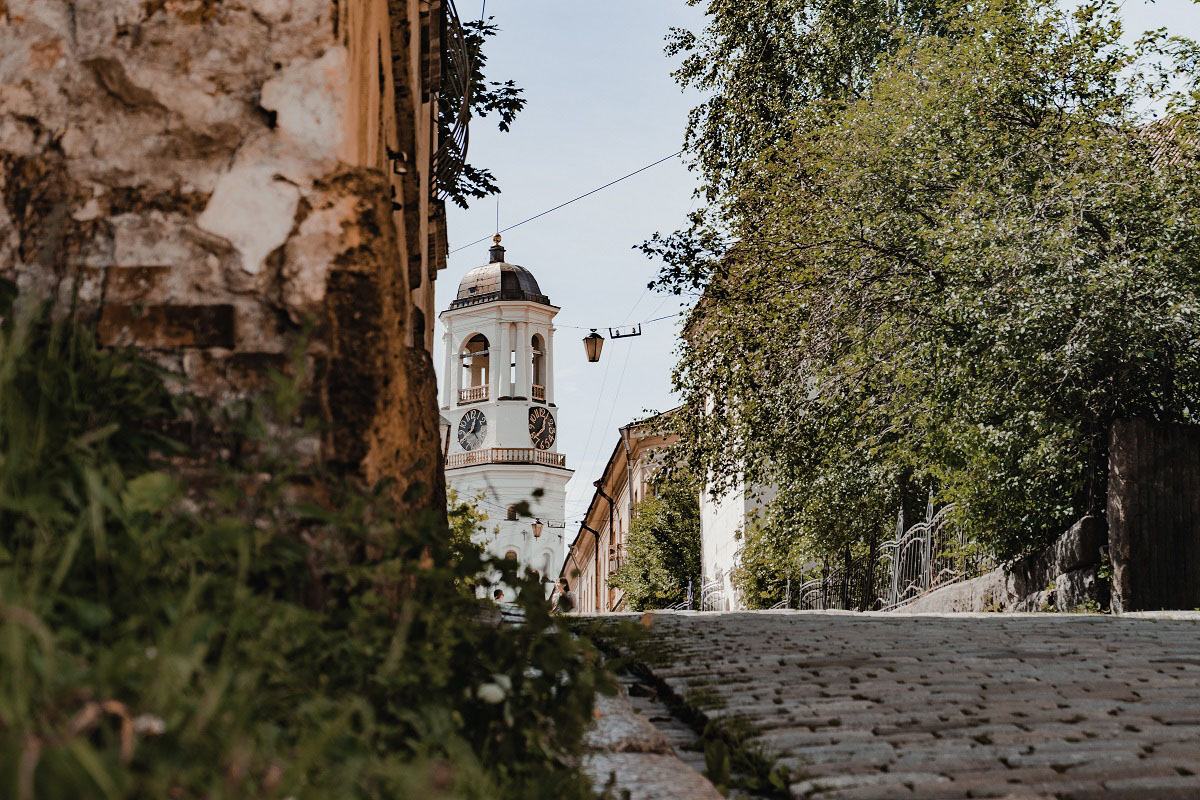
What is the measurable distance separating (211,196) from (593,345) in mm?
25478

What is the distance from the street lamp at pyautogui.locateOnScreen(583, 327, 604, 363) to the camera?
2842 cm

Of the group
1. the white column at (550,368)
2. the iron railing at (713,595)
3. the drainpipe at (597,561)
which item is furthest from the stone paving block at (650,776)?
the white column at (550,368)

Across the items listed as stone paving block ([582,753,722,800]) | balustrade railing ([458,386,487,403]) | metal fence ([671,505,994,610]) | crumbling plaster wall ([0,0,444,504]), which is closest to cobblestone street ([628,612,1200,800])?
stone paving block ([582,753,722,800])

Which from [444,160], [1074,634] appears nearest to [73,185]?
[1074,634]

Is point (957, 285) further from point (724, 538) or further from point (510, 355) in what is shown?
point (510, 355)

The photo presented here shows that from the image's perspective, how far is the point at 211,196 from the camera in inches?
120

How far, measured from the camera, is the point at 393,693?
7.82 ft

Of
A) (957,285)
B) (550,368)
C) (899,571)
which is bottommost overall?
(899,571)

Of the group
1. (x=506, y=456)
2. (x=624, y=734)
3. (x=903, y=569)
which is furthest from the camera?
(x=506, y=456)

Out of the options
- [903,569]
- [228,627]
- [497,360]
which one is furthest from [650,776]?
[497,360]

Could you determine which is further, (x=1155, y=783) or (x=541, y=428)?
(x=541, y=428)

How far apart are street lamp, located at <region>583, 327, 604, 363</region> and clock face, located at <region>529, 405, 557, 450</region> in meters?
38.9

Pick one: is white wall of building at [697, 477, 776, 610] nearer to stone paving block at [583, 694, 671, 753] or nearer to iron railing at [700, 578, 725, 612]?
iron railing at [700, 578, 725, 612]

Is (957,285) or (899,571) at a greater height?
(957,285)
